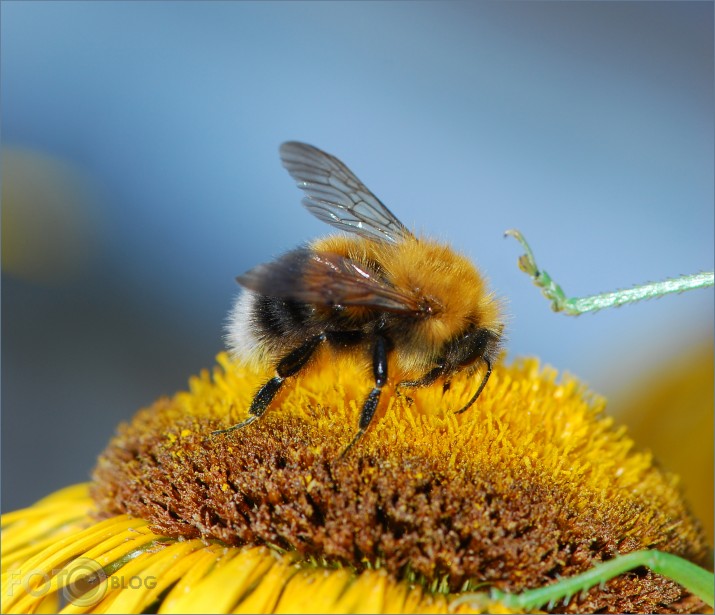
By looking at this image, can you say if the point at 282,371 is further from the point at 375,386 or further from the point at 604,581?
the point at 604,581

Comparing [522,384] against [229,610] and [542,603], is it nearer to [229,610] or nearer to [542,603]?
[542,603]

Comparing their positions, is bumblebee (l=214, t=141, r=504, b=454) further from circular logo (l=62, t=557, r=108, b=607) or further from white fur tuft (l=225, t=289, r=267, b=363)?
circular logo (l=62, t=557, r=108, b=607)

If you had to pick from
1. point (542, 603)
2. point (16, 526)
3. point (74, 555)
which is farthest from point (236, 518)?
point (16, 526)

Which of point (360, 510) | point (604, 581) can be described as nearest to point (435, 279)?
point (360, 510)

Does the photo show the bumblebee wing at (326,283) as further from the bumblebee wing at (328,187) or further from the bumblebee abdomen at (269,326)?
the bumblebee wing at (328,187)

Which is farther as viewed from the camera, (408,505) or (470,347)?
(470,347)
